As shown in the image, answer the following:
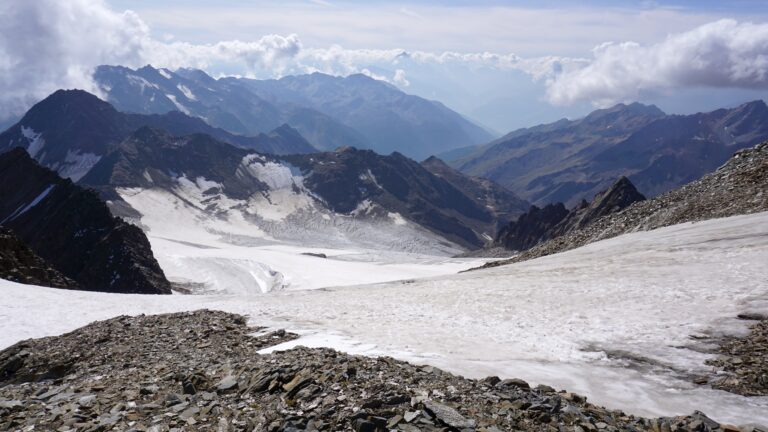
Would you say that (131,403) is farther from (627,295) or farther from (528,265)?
(528,265)

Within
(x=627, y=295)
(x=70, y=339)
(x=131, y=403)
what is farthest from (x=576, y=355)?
(x=70, y=339)

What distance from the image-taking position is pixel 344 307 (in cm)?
2506

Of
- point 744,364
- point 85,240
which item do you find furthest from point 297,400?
point 85,240

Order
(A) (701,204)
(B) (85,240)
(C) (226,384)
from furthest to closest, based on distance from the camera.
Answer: (B) (85,240) → (A) (701,204) → (C) (226,384)

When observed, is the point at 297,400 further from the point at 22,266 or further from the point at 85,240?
the point at 85,240

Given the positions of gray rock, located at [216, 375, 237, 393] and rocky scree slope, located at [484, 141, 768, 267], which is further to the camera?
rocky scree slope, located at [484, 141, 768, 267]

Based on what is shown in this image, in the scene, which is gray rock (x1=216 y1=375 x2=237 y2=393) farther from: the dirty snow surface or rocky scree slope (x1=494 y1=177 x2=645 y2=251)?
rocky scree slope (x1=494 y1=177 x2=645 y2=251)

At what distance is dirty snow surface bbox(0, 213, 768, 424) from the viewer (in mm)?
15547

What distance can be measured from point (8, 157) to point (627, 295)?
470 ft

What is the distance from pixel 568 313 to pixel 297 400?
13769 mm

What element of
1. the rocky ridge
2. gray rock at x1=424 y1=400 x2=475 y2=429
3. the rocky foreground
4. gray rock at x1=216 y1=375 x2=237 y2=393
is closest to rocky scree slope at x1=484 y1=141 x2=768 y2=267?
the rocky ridge

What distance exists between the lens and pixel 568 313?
21688 millimetres

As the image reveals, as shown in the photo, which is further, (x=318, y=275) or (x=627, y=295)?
(x=318, y=275)

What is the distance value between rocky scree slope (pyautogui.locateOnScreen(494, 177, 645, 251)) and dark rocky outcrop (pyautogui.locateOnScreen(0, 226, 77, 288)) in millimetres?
116895
